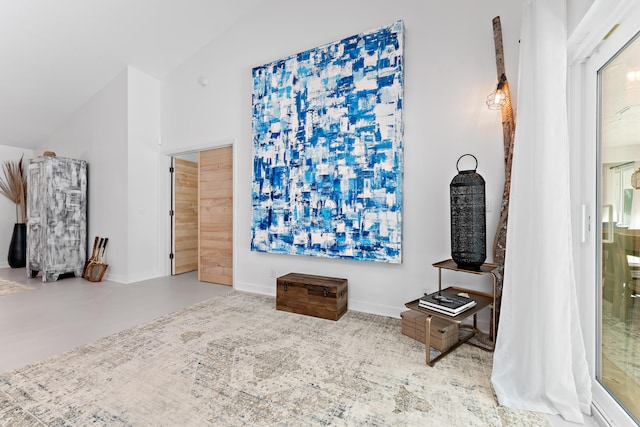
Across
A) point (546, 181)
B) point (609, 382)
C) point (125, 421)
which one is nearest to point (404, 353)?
point (609, 382)

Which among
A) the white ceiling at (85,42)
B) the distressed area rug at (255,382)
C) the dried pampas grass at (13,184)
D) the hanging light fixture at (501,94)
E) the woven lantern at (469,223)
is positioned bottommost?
the distressed area rug at (255,382)

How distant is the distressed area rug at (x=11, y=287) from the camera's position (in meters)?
3.82

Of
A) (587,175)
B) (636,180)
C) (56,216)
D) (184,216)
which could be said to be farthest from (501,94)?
(56,216)

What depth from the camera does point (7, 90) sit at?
13.9ft

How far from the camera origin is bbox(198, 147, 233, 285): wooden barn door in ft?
13.9

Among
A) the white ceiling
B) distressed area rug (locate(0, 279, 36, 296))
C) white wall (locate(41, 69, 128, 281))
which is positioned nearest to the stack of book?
the white ceiling

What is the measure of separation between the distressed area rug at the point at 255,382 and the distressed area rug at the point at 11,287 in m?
2.65

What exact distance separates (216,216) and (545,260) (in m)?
3.90

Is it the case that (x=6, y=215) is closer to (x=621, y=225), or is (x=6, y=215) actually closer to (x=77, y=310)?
(x=77, y=310)

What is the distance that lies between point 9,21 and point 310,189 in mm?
3859

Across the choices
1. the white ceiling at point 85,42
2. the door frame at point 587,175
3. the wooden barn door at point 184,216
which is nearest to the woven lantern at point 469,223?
the door frame at point 587,175

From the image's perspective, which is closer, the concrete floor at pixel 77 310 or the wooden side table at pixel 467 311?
the wooden side table at pixel 467 311

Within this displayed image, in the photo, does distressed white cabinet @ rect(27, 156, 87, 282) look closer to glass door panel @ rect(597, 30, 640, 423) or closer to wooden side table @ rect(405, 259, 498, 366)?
wooden side table @ rect(405, 259, 498, 366)

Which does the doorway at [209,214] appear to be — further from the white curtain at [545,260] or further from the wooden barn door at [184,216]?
the white curtain at [545,260]
